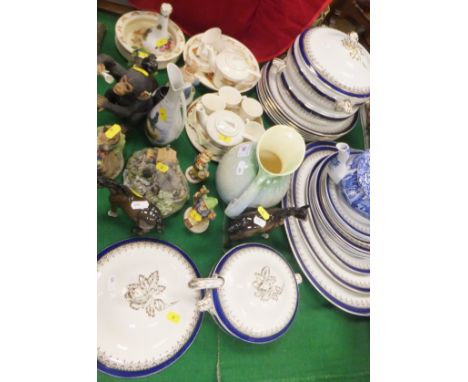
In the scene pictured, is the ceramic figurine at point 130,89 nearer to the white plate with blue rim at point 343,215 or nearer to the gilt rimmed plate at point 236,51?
the gilt rimmed plate at point 236,51

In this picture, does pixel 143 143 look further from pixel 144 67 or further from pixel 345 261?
pixel 345 261

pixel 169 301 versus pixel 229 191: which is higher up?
pixel 229 191

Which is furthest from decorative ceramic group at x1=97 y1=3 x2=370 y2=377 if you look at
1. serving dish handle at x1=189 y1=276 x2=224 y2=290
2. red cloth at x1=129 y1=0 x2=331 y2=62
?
red cloth at x1=129 y1=0 x2=331 y2=62

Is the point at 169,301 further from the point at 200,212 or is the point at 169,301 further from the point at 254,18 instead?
the point at 254,18

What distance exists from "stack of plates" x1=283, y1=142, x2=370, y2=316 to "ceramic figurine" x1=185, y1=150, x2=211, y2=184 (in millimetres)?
260

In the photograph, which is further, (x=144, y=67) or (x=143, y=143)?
A: (x=143, y=143)

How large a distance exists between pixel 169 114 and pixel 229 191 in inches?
9.4

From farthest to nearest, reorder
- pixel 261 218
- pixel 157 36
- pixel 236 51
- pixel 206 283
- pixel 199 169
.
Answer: pixel 236 51
pixel 157 36
pixel 199 169
pixel 261 218
pixel 206 283

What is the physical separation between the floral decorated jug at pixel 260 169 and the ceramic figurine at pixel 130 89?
250 mm

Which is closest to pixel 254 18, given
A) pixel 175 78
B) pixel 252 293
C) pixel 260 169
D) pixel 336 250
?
pixel 175 78

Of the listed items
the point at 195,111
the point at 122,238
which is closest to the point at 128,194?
the point at 122,238

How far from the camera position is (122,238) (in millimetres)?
826

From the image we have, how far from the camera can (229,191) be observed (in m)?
0.86

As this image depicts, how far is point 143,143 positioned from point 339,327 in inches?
30.1
